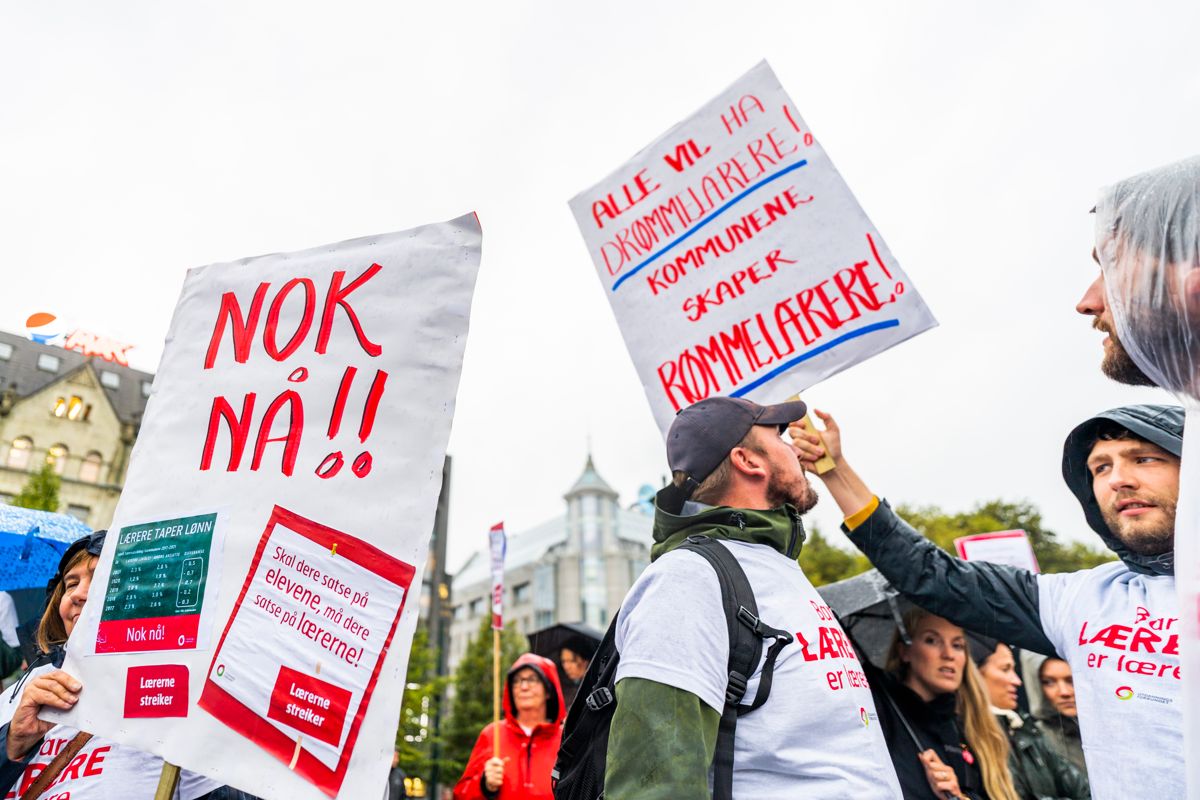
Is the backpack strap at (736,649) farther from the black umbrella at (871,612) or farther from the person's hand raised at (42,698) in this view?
the person's hand raised at (42,698)

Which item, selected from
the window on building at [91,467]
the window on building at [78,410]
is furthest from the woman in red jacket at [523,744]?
the window on building at [78,410]

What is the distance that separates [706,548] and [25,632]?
4903 millimetres

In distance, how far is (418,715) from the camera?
83.9ft

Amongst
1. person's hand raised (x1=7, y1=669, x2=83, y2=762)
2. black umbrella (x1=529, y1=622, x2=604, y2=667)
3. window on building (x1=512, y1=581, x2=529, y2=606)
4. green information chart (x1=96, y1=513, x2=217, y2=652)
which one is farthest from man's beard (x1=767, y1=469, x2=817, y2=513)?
window on building (x1=512, y1=581, x2=529, y2=606)

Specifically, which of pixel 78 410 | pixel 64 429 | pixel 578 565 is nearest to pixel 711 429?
pixel 64 429

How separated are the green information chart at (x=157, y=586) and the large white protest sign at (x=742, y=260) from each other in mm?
1899

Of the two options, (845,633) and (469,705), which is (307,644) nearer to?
(845,633)

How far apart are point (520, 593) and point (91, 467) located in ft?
99.6

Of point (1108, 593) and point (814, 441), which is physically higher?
point (814, 441)

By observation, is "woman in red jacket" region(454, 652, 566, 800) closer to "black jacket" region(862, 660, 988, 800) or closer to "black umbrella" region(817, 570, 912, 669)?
"black umbrella" region(817, 570, 912, 669)

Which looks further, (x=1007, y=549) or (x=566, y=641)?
(x=566, y=641)

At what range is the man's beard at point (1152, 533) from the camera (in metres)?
2.20

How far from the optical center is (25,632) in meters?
4.93

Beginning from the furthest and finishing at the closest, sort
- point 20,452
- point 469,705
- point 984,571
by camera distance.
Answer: point 20,452, point 469,705, point 984,571
